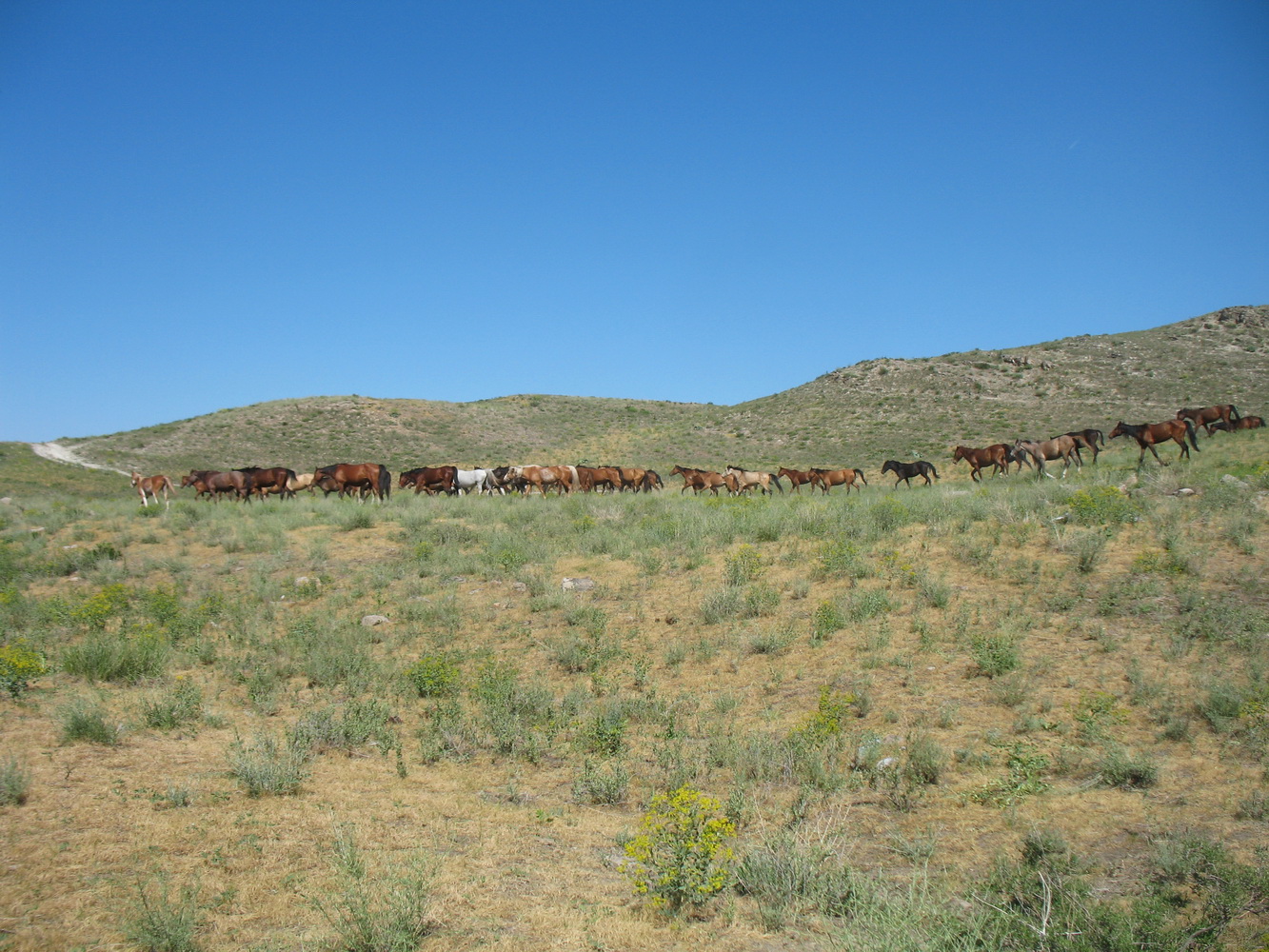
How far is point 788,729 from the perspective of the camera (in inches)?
299

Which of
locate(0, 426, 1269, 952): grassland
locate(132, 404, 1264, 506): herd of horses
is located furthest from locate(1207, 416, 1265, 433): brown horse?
locate(0, 426, 1269, 952): grassland

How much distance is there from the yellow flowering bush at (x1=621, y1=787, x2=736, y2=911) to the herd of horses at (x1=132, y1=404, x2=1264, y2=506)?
78.2 feet

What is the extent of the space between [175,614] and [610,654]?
24.5 feet

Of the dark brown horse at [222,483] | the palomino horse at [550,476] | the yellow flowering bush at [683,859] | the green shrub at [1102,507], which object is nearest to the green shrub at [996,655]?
the yellow flowering bush at [683,859]

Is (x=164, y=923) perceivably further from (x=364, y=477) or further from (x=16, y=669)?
(x=364, y=477)

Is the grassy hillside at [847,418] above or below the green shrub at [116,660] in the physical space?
above

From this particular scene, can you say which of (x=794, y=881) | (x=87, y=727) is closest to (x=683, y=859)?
(x=794, y=881)

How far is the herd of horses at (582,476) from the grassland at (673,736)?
14156 mm

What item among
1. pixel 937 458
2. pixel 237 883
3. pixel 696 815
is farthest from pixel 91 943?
pixel 937 458

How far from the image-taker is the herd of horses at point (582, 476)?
1119 inches

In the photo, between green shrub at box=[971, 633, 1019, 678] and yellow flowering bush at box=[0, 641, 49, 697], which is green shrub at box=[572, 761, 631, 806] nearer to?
green shrub at box=[971, 633, 1019, 678]

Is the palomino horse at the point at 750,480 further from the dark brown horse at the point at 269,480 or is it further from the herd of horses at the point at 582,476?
the dark brown horse at the point at 269,480

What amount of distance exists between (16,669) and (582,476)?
83.9 ft

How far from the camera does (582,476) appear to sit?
33344 millimetres
